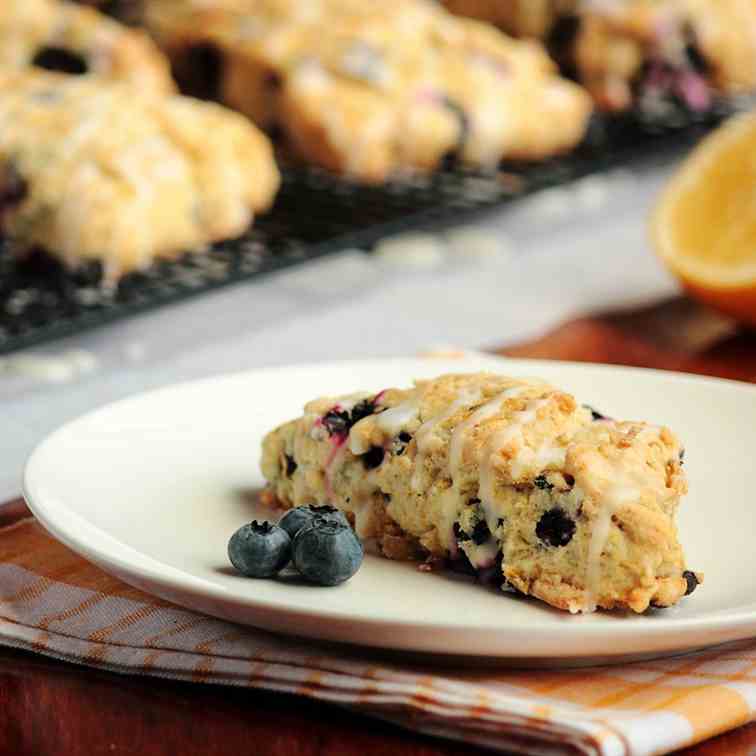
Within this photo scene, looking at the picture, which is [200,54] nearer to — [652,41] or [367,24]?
[367,24]

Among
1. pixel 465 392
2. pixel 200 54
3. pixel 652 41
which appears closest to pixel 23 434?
pixel 465 392

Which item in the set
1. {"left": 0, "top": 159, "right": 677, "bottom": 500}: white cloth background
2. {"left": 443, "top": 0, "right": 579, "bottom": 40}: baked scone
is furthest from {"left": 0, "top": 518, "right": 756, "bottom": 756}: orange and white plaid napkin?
{"left": 443, "top": 0, "right": 579, "bottom": 40}: baked scone

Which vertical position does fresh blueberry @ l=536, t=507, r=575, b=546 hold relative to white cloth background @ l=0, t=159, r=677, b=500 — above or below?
above

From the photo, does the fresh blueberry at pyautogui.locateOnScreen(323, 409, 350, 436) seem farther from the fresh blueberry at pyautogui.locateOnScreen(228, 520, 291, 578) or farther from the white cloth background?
the white cloth background

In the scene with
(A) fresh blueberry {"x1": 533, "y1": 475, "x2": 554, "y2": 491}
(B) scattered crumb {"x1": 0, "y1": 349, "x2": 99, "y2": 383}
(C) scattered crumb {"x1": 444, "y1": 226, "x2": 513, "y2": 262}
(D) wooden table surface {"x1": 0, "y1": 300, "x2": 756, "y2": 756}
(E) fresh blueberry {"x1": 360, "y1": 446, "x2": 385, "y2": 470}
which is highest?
(A) fresh blueberry {"x1": 533, "y1": 475, "x2": 554, "y2": 491}

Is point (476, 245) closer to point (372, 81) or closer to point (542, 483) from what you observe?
point (372, 81)
